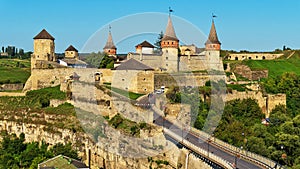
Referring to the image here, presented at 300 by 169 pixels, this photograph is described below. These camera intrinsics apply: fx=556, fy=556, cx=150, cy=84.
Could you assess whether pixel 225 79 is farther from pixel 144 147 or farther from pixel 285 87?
pixel 144 147

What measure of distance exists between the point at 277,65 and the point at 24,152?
3896 cm

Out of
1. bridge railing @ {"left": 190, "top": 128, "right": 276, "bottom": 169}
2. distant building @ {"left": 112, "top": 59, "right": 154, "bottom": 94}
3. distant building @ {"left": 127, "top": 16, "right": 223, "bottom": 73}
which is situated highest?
distant building @ {"left": 127, "top": 16, "right": 223, "bottom": 73}

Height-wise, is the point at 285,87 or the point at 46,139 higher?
the point at 285,87

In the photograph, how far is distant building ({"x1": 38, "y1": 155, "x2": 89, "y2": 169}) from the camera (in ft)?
112

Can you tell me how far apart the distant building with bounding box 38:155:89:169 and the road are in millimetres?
5898

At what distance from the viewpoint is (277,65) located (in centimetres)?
6981

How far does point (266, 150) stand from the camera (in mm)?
38219

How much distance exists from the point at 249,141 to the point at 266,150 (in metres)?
1.66

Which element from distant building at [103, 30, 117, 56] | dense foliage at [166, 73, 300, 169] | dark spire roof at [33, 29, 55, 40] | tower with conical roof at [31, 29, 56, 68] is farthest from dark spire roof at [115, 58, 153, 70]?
distant building at [103, 30, 117, 56]

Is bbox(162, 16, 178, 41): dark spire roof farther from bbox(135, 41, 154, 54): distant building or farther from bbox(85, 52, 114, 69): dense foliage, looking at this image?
bbox(85, 52, 114, 69): dense foliage

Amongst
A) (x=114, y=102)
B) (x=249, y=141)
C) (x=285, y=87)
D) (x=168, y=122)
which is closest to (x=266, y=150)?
(x=249, y=141)

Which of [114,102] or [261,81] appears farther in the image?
[261,81]

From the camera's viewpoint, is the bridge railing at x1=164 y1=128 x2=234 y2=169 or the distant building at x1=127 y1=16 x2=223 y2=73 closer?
the bridge railing at x1=164 y1=128 x2=234 y2=169

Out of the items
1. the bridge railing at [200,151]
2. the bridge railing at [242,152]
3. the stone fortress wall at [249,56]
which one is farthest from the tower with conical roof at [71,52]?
the bridge railing at [200,151]
